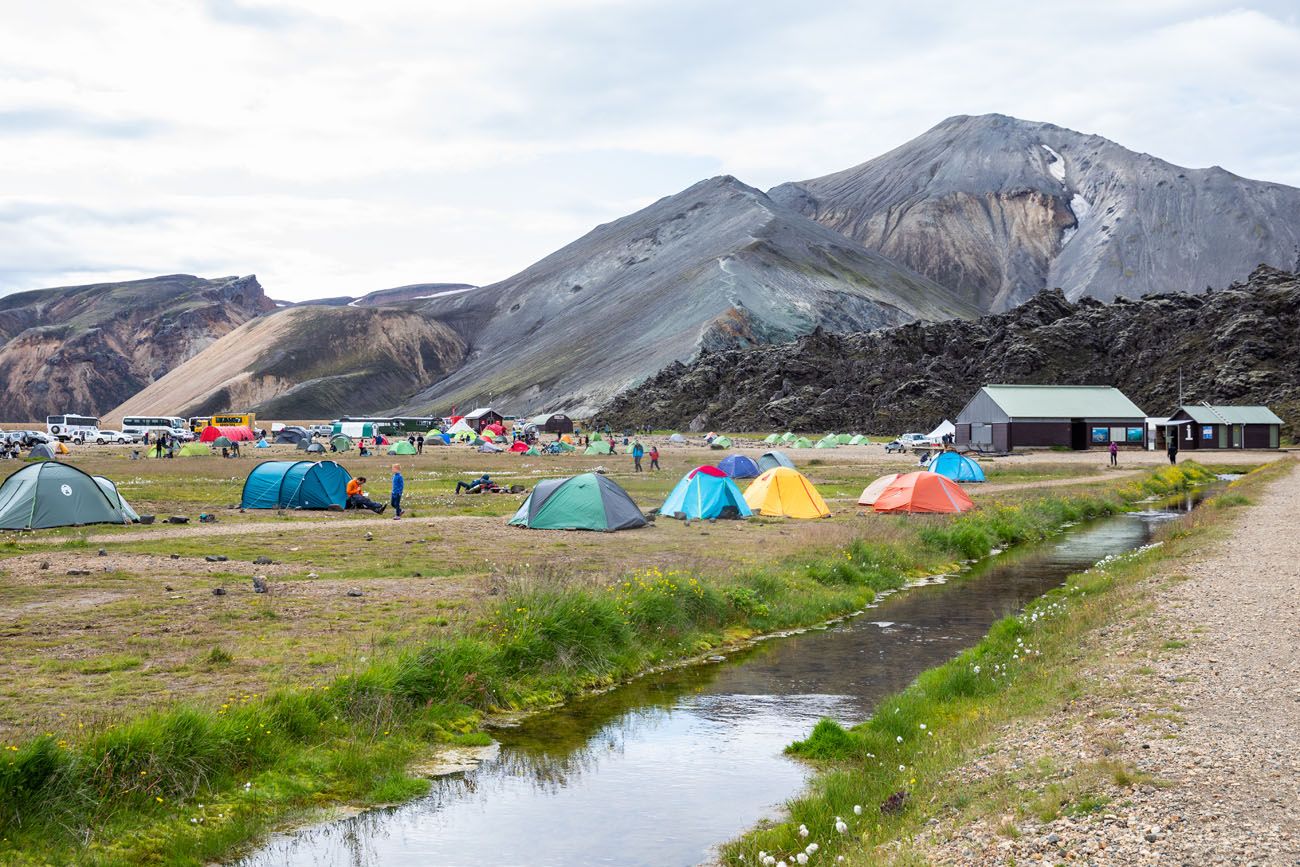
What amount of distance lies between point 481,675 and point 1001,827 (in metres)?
8.28

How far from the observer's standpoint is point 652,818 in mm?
10984

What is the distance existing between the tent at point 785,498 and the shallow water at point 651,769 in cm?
1605

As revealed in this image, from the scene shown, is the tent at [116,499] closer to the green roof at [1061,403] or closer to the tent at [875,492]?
the tent at [875,492]

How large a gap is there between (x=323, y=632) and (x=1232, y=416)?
324 ft

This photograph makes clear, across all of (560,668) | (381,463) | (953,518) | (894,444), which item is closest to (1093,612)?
(560,668)

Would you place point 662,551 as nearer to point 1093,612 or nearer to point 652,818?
point 1093,612

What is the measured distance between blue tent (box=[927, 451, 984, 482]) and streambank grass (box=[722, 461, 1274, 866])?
33611mm

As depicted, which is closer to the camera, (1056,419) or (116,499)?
(116,499)

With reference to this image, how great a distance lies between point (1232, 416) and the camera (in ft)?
318

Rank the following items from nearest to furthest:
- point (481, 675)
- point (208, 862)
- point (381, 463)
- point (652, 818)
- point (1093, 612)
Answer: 1. point (208, 862)
2. point (652, 818)
3. point (481, 675)
4. point (1093, 612)
5. point (381, 463)

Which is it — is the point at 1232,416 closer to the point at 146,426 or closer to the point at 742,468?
the point at 742,468

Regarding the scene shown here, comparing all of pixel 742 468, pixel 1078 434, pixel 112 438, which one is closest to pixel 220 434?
pixel 112 438

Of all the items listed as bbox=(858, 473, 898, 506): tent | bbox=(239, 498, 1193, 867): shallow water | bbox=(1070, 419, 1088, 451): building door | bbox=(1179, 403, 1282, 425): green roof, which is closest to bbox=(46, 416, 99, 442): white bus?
bbox=(1070, 419, 1088, 451): building door

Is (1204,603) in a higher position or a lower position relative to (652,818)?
higher
